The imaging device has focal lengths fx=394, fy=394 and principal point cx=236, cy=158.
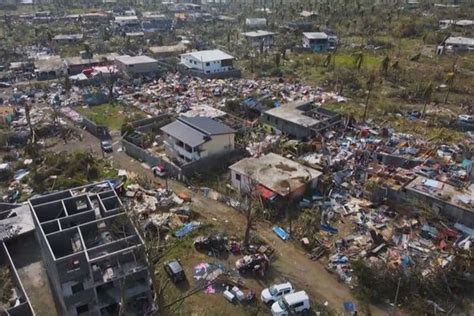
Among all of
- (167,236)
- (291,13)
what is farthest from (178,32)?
(167,236)

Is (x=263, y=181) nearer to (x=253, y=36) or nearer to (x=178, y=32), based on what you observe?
(x=253, y=36)

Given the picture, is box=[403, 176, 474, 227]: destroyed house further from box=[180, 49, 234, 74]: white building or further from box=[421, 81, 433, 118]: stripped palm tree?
box=[180, 49, 234, 74]: white building

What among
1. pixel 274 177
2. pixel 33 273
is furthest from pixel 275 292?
pixel 33 273

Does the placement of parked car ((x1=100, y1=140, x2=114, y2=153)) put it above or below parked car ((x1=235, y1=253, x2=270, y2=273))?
below

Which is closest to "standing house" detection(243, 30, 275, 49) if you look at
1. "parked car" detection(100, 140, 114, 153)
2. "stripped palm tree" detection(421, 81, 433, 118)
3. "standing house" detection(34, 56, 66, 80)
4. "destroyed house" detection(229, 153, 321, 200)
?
"standing house" detection(34, 56, 66, 80)

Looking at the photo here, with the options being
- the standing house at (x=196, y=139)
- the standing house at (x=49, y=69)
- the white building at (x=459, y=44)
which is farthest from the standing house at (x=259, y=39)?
the standing house at (x=196, y=139)

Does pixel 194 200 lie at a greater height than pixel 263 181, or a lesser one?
lesser

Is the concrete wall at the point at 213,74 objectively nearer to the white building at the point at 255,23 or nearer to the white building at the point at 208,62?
the white building at the point at 208,62
